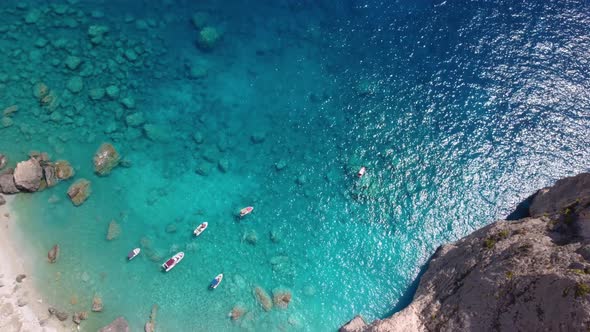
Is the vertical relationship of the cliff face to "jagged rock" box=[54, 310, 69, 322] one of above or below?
above

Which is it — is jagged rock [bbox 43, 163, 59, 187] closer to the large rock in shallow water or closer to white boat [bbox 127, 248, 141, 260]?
the large rock in shallow water

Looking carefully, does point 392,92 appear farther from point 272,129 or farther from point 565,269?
point 565,269

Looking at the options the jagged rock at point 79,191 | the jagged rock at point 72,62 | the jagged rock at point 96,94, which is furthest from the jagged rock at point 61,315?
the jagged rock at point 72,62

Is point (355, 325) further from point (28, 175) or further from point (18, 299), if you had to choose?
point (28, 175)

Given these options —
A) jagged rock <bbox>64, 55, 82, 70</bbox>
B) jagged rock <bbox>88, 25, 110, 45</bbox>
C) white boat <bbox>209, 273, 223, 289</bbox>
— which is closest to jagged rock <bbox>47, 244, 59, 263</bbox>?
white boat <bbox>209, 273, 223, 289</bbox>

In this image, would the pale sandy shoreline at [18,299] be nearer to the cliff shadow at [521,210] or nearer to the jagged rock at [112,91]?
the jagged rock at [112,91]

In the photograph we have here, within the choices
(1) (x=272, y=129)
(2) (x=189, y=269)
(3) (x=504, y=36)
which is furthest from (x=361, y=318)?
(3) (x=504, y=36)

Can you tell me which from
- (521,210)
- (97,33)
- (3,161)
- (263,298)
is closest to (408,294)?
(263,298)
